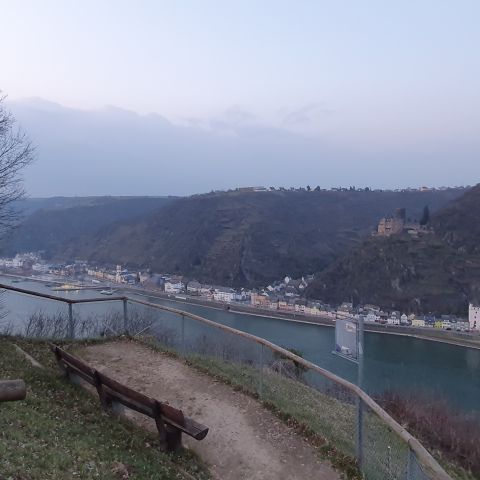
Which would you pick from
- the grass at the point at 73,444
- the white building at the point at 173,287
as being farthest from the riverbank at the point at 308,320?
the grass at the point at 73,444

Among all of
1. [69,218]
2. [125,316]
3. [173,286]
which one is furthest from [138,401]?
[69,218]

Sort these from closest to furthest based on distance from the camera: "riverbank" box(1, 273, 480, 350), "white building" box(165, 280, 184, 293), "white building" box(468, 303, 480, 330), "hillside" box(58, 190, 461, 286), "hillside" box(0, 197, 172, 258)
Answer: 1. "riverbank" box(1, 273, 480, 350)
2. "white building" box(468, 303, 480, 330)
3. "white building" box(165, 280, 184, 293)
4. "hillside" box(58, 190, 461, 286)
5. "hillside" box(0, 197, 172, 258)

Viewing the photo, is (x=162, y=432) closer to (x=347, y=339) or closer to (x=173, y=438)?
(x=173, y=438)

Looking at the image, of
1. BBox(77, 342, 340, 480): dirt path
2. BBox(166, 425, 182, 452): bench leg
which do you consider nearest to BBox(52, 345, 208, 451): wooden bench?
BBox(166, 425, 182, 452): bench leg

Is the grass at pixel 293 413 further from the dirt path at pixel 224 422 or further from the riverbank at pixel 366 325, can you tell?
the riverbank at pixel 366 325

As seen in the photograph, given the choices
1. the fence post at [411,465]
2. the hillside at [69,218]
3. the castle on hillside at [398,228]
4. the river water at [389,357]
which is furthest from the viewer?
the hillside at [69,218]

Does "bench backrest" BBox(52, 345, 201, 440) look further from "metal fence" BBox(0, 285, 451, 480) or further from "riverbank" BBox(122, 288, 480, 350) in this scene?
"riverbank" BBox(122, 288, 480, 350)

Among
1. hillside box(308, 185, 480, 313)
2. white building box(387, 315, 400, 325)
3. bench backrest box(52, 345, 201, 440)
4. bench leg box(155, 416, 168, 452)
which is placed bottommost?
white building box(387, 315, 400, 325)
